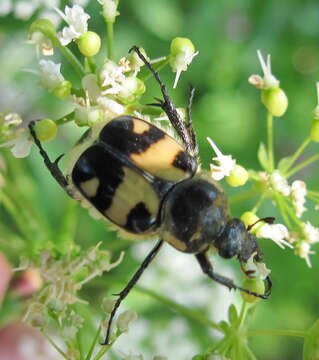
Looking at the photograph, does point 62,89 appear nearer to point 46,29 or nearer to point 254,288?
point 46,29

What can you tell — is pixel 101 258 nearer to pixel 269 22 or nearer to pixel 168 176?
pixel 168 176

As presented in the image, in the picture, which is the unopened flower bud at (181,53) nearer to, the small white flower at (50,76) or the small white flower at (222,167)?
the small white flower at (222,167)

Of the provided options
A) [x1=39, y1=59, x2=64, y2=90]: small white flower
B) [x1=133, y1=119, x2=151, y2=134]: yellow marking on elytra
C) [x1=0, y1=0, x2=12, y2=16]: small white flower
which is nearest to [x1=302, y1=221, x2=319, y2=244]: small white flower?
[x1=133, y1=119, x2=151, y2=134]: yellow marking on elytra

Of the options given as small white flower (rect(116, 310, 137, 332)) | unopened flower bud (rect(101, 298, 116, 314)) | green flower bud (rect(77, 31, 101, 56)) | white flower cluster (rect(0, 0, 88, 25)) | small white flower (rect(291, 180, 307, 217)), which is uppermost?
white flower cluster (rect(0, 0, 88, 25))

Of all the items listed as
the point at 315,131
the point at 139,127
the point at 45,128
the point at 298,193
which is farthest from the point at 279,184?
the point at 45,128

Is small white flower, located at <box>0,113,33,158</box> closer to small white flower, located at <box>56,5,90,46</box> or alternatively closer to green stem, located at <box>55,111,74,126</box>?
green stem, located at <box>55,111,74,126</box>
